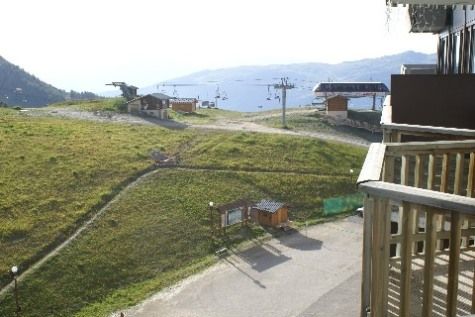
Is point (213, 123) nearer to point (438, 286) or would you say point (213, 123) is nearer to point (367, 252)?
point (438, 286)

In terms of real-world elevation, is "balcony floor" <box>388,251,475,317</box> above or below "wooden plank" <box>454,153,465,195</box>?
below

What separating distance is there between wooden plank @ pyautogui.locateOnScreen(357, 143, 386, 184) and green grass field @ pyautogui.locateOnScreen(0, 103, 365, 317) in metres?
20.1

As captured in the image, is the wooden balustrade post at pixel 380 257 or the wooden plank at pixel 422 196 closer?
the wooden plank at pixel 422 196

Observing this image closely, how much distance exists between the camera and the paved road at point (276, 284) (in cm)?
2119

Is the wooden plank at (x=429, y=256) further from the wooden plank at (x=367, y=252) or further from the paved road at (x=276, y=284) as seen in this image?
the paved road at (x=276, y=284)

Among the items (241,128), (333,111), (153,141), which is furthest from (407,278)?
(333,111)

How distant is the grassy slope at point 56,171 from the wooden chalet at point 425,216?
23132 millimetres

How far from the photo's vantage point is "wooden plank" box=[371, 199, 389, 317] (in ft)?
13.6

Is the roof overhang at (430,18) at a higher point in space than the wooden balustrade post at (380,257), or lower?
higher

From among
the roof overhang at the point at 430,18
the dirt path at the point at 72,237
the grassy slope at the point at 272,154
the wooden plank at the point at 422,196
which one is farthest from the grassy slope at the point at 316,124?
the wooden plank at the point at 422,196

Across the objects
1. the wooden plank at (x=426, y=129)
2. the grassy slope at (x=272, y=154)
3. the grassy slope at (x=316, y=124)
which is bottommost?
the grassy slope at (x=272, y=154)

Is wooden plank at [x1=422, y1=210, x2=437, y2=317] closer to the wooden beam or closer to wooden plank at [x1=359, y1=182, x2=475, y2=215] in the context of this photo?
wooden plank at [x1=359, y1=182, x2=475, y2=215]

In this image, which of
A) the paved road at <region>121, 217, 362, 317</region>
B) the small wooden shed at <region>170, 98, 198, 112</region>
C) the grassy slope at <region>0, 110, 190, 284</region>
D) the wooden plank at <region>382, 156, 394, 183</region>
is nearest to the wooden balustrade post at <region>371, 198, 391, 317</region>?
the wooden plank at <region>382, 156, 394, 183</region>

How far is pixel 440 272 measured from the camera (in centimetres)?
648
